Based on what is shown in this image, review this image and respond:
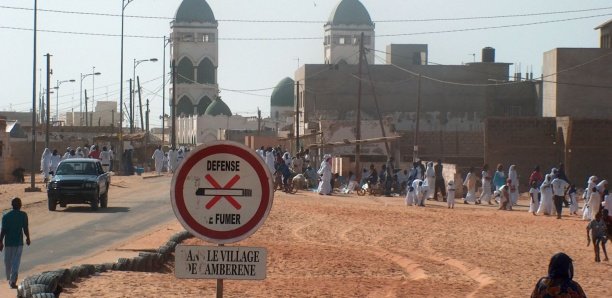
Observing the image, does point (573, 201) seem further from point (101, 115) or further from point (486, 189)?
point (101, 115)

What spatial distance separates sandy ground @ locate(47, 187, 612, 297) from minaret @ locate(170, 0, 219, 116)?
276 feet

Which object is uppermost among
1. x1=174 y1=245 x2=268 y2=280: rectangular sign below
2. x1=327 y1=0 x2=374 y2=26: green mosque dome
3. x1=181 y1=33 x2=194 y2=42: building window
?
x1=327 y1=0 x2=374 y2=26: green mosque dome

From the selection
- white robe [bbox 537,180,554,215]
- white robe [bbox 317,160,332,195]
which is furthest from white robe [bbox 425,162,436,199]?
white robe [bbox 537,180,554,215]

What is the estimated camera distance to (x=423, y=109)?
3211 inches

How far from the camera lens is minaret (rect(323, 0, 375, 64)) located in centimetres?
11325

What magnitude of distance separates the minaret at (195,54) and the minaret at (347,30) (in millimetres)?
12958

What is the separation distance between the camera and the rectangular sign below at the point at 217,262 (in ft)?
21.3

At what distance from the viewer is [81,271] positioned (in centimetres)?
1584

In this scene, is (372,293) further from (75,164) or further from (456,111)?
(456,111)

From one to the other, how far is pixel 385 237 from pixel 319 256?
536cm

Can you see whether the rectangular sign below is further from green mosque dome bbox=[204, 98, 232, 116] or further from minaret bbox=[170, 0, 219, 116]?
minaret bbox=[170, 0, 219, 116]

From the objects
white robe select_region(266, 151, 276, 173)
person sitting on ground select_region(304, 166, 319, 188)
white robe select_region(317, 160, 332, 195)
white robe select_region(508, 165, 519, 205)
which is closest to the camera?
white robe select_region(508, 165, 519, 205)

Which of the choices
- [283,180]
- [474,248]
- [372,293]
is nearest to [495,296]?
[372,293]

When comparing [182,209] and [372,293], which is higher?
[182,209]
